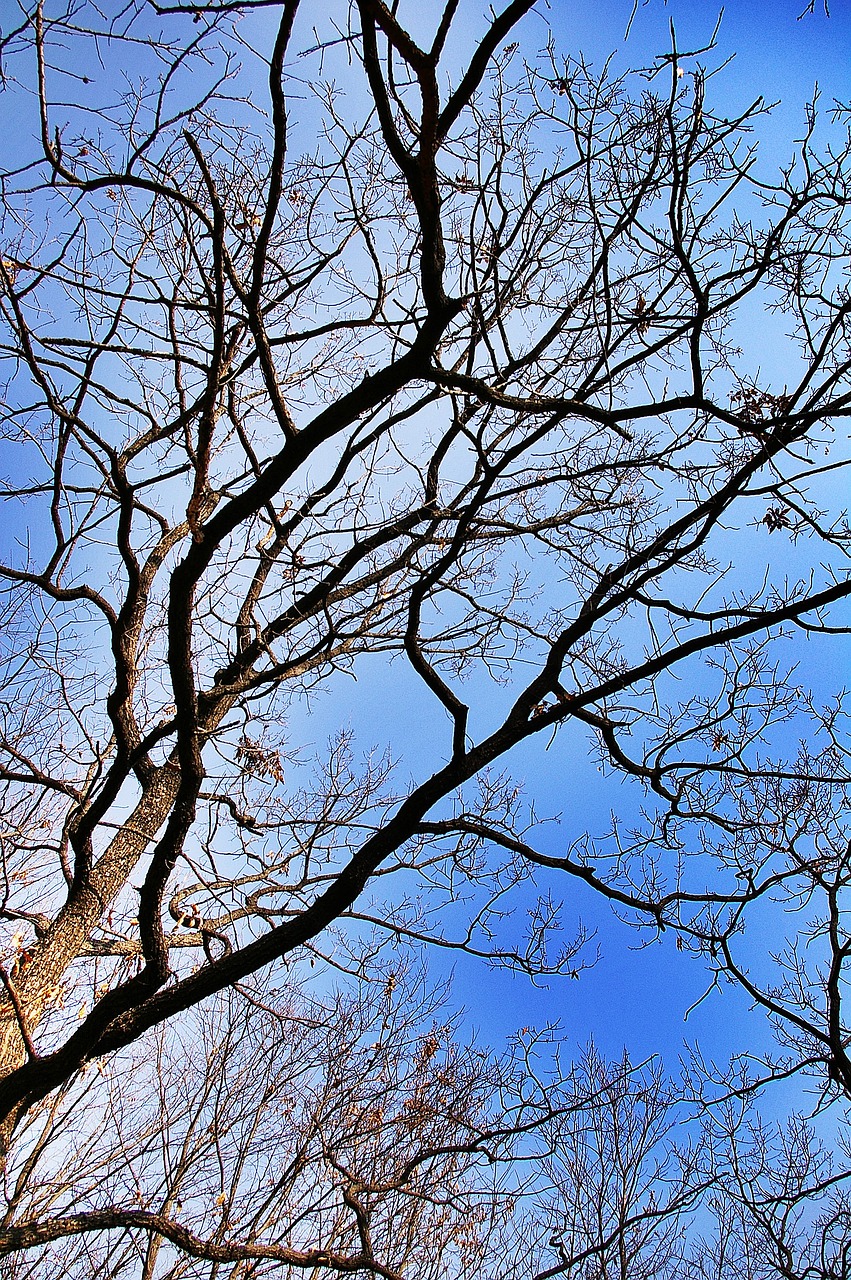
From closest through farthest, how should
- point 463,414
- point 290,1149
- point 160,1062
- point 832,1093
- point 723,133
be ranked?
→ point 723,133 < point 832,1093 < point 463,414 < point 290,1149 < point 160,1062

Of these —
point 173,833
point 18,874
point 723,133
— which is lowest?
point 173,833

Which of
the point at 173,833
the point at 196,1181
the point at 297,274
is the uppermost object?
the point at 297,274

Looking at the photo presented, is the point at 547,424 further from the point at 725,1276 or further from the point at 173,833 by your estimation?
the point at 725,1276

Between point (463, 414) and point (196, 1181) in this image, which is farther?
point (196, 1181)

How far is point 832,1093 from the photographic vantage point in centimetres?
339

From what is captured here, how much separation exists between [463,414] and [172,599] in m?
1.44

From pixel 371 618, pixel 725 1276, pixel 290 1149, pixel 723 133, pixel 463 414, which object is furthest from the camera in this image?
pixel 725 1276

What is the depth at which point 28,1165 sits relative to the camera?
670 cm

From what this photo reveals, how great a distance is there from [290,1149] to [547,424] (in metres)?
5.98

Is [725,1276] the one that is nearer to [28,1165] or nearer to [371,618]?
[28,1165]

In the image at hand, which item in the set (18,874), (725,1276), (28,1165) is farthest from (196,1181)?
(725,1276)

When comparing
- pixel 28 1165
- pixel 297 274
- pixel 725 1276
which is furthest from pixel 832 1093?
pixel 725 1276

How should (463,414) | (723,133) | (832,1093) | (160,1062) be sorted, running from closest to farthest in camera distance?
(723,133) → (832,1093) → (463,414) → (160,1062)

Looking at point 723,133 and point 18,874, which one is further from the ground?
point 723,133
